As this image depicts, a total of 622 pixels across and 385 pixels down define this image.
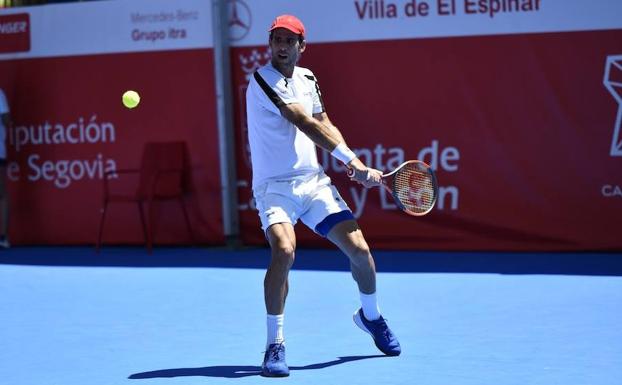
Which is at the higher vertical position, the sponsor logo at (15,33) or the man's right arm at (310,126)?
the sponsor logo at (15,33)

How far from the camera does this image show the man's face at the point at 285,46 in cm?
574

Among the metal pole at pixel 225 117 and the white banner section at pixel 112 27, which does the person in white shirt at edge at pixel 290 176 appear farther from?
the white banner section at pixel 112 27

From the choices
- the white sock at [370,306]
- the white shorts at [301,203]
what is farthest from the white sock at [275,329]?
the white sock at [370,306]

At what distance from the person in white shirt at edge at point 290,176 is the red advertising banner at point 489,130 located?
4.25 metres

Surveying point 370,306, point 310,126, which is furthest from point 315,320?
point 310,126

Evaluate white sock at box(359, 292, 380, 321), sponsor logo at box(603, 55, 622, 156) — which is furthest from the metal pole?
white sock at box(359, 292, 380, 321)

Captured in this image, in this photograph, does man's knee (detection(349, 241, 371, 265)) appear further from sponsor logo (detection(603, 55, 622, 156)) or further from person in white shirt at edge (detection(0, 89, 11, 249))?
person in white shirt at edge (detection(0, 89, 11, 249))

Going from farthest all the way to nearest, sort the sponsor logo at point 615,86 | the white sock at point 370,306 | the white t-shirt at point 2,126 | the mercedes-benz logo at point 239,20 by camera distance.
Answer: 1. the white t-shirt at point 2,126
2. the mercedes-benz logo at point 239,20
3. the sponsor logo at point 615,86
4. the white sock at point 370,306

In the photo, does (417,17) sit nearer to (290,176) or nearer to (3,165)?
(3,165)

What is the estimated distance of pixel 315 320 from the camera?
7.32 metres

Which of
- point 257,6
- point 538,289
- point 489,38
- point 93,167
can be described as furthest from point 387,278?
point 93,167

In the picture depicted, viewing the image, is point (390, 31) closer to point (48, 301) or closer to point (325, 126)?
point (48, 301)

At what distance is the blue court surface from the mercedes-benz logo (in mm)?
2050

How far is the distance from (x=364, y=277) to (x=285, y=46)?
4.12ft
